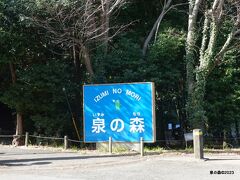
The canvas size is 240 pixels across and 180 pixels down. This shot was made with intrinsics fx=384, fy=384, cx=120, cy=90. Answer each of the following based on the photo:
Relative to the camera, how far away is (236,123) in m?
21.8

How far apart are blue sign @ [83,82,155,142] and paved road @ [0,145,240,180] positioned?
1.56 metres

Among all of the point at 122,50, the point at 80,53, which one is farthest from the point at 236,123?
the point at 80,53

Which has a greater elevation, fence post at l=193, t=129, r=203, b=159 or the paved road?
fence post at l=193, t=129, r=203, b=159

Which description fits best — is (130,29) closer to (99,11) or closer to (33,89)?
(99,11)

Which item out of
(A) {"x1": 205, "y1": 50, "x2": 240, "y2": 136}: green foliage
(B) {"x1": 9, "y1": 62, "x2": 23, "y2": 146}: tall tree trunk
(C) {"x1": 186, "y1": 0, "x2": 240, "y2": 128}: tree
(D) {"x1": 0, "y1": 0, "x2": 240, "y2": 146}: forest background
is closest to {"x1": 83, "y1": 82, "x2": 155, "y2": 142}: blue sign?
(D) {"x1": 0, "y1": 0, "x2": 240, "y2": 146}: forest background

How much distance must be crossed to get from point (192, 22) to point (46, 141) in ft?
34.8

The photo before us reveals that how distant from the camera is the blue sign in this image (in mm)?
16906

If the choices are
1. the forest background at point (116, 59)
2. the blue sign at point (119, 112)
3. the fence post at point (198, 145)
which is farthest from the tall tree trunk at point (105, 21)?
the fence post at point (198, 145)

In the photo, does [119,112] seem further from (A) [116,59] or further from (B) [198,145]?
(B) [198,145]

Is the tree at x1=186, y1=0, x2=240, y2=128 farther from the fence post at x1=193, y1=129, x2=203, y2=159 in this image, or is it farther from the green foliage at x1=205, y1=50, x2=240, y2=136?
the fence post at x1=193, y1=129, x2=203, y2=159

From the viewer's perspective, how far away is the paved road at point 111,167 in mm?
11016

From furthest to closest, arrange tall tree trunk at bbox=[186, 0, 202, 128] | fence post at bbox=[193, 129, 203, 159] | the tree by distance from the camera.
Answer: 1. tall tree trunk at bbox=[186, 0, 202, 128]
2. the tree
3. fence post at bbox=[193, 129, 203, 159]

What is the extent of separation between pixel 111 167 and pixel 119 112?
4.72 meters

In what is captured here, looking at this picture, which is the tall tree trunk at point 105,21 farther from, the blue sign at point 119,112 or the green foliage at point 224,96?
the green foliage at point 224,96
